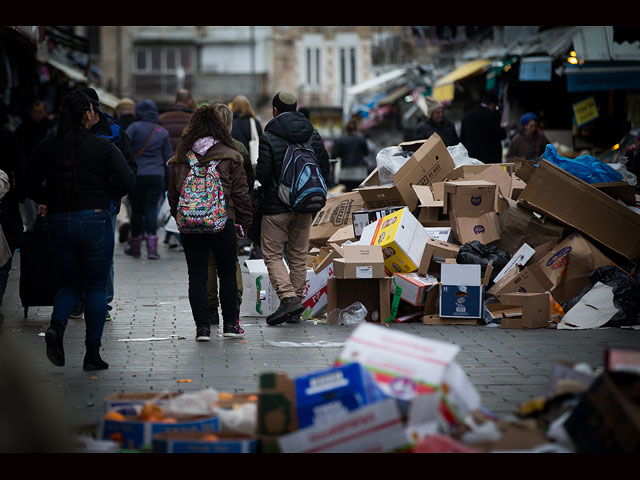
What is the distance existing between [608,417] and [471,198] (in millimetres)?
5733

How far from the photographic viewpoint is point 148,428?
4.20 m

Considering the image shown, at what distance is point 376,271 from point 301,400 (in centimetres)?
426

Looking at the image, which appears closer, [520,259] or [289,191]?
[289,191]

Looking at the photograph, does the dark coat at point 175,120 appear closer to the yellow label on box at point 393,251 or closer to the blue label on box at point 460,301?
the yellow label on box at point 393,251

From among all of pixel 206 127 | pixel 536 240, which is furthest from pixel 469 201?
pixel 206 127

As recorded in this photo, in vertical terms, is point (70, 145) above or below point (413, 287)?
above

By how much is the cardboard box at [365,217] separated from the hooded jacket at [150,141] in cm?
375

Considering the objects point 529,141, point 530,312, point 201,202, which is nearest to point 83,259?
point 201,202

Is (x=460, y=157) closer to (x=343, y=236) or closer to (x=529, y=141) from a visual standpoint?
(x=343, y=236)

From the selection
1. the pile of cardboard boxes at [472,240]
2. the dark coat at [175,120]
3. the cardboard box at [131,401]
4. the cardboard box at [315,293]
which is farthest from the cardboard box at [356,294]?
the dark coat at [175,120]

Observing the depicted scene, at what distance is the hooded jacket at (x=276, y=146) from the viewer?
321 inches

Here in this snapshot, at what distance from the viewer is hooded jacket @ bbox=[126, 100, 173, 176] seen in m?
12.7

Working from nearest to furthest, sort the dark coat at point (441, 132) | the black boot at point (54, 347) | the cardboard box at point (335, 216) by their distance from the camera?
the black boot at point (54, 347) < the cardboard box at point (335, 216) < the dark coat at point (441, 132)

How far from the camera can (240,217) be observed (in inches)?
302
